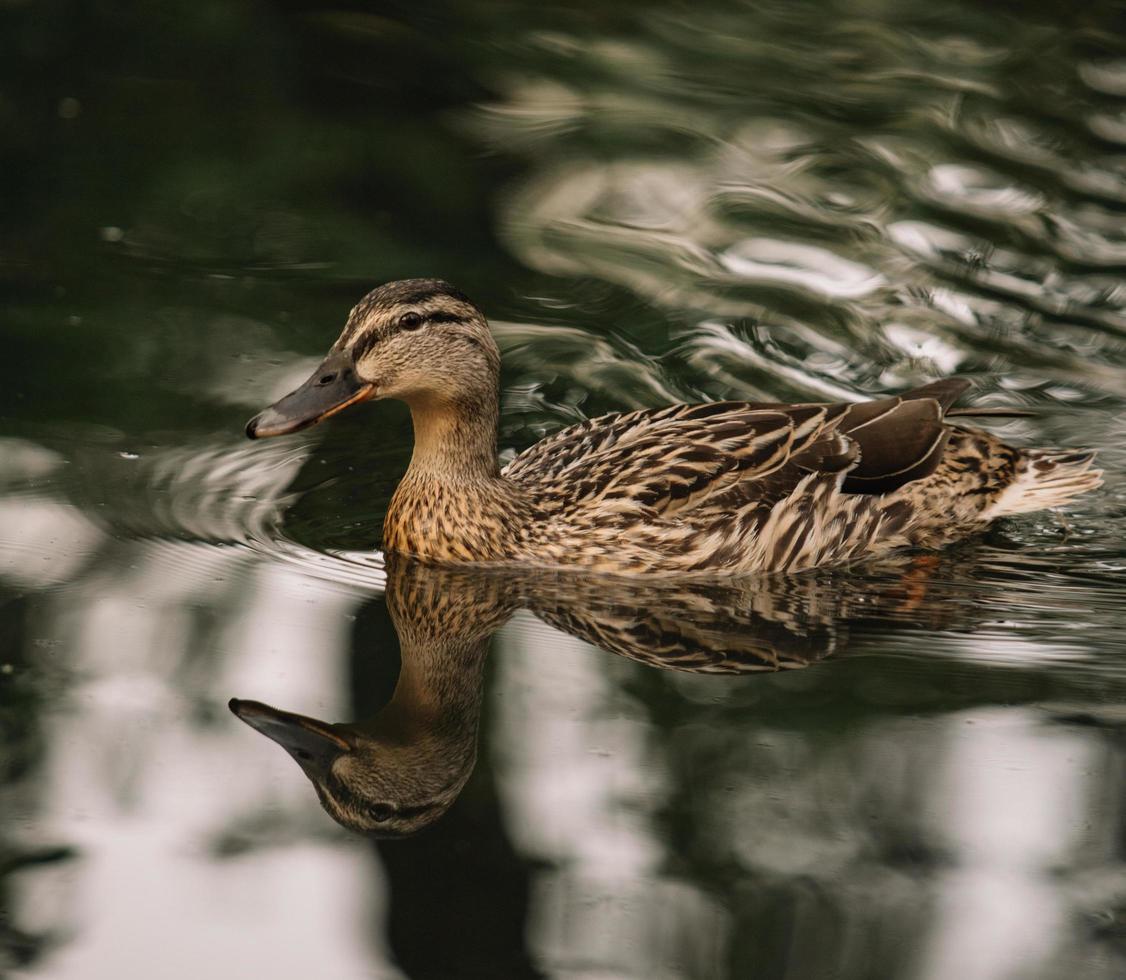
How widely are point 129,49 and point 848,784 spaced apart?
9.69 meters

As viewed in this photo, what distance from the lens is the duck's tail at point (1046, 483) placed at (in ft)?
29.6

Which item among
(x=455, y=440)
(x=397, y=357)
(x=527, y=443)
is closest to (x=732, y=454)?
(x=455, y=440)

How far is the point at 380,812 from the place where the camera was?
244 inches

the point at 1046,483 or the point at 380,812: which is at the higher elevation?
the point at 1046,483

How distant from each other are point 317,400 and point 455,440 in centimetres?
86

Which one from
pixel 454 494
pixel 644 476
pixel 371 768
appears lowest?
pixel 371 768

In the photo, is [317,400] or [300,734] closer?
[300,734]

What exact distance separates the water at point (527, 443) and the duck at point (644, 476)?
0.20 metres

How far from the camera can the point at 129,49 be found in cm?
1405

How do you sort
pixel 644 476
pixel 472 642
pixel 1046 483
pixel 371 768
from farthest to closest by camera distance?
pixel 1046 483, pixel 644 476, pixel 472 642, pixel 371 768

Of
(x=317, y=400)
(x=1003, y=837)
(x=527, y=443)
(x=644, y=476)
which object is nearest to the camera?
(x=1003, y=837)

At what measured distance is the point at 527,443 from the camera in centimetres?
1009

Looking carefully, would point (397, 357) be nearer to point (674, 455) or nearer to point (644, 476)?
point (644, 476)

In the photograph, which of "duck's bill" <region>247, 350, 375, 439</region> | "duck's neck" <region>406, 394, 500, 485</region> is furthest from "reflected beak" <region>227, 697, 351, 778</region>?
"duck's neck" <region>406, 394, 500, 485</region>
